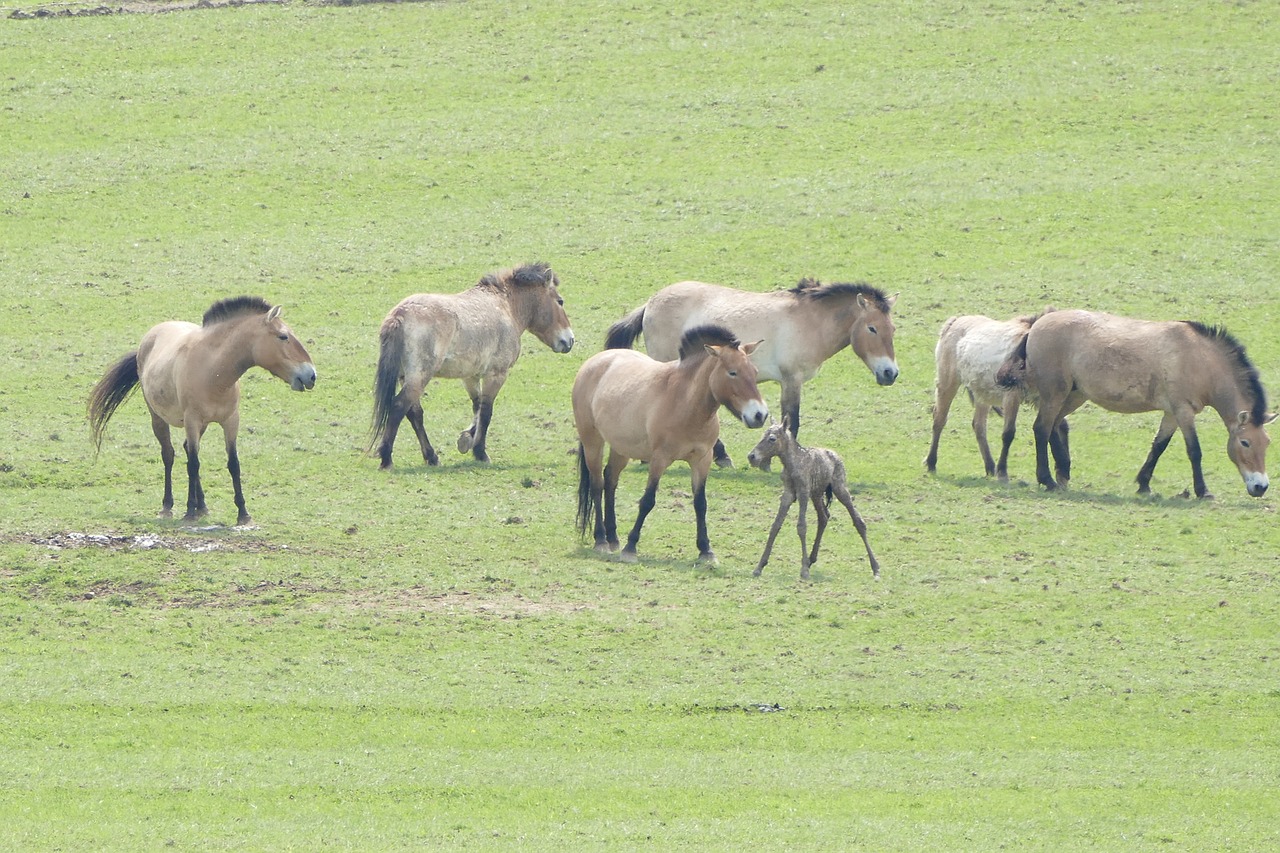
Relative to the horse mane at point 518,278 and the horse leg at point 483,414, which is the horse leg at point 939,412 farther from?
the horse leg at point 483,414

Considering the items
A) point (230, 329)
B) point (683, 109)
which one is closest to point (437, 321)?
point (230, 329)

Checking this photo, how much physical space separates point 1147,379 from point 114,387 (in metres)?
11.0

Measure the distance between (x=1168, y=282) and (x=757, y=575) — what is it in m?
13.6

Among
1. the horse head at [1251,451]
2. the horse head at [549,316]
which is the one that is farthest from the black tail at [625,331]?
the horse head at [1251,451]

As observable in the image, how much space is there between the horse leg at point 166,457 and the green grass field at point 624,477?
354 mm

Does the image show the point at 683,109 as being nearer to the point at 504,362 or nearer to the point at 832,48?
the point at 832,48

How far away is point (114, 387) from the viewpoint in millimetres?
16859

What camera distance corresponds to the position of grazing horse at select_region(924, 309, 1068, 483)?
1942cm

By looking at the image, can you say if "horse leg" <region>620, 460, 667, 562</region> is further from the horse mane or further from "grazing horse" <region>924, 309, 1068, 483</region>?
the horse mane

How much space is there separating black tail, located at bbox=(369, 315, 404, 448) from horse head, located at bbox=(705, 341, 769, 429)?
541 cm

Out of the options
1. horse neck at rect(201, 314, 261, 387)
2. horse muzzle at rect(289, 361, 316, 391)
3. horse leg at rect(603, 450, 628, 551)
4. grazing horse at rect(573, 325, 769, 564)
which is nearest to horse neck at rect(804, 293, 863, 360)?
grazing horse at rect(573, 325, 769, 564)

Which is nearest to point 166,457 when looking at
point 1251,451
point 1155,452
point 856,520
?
point 856,520

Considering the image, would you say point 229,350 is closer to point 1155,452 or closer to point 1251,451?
point 1155,452

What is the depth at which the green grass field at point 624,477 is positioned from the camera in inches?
411
